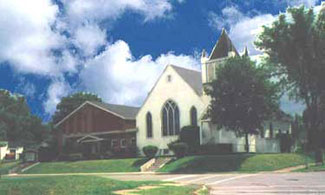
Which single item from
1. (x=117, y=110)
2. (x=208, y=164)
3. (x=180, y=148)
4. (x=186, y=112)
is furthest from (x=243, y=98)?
(x=117, y=110)

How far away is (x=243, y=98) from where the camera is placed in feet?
139

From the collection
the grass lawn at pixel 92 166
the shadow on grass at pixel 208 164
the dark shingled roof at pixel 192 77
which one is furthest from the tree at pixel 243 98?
the dark shingled roof at pixel 192 77

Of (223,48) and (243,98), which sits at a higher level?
(223,48)

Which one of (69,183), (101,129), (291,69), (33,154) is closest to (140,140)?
(101,129)

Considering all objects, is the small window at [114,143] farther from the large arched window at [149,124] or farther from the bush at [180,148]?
the bush at [180,148]

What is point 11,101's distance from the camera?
88.2 meters

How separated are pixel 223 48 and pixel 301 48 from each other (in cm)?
1582

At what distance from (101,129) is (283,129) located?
69.7 ft

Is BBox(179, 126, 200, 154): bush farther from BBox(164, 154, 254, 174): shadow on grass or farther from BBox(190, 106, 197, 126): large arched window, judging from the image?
BBox(164, 154, 254, 174): shadow on grass

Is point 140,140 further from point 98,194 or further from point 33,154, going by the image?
point 98,194

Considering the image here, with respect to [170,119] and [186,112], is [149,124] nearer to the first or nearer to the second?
[170,119]

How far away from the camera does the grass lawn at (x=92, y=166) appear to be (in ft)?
154

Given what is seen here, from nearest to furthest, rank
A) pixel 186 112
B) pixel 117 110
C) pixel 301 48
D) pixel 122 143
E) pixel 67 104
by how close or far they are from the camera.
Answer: pixel 301 48
pixel 186 112
pixel 122 143
pixel 117 110
pixel 67 104

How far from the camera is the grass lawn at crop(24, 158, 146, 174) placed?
47.0 m
